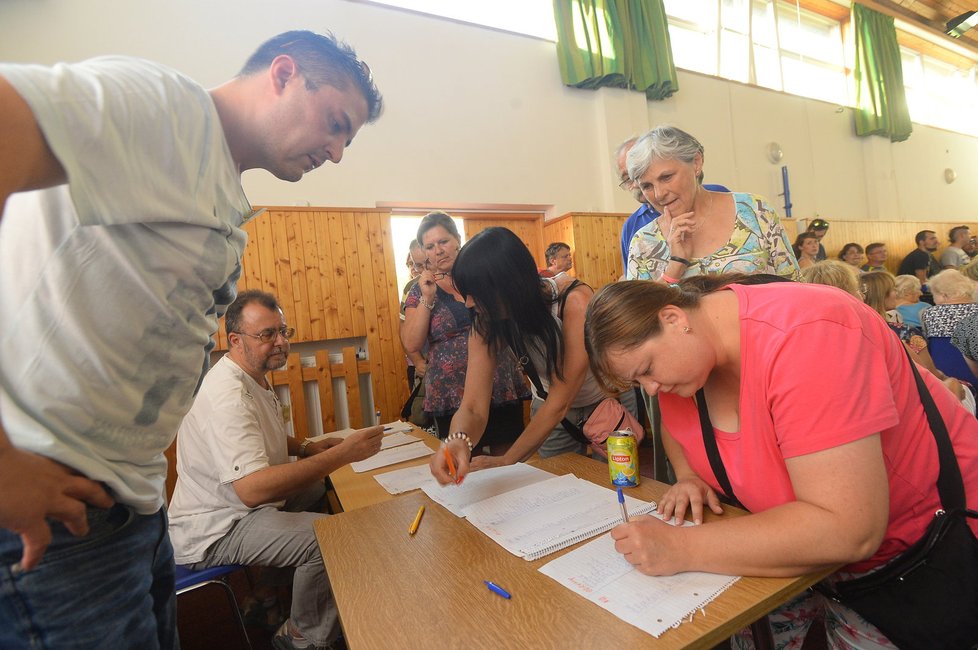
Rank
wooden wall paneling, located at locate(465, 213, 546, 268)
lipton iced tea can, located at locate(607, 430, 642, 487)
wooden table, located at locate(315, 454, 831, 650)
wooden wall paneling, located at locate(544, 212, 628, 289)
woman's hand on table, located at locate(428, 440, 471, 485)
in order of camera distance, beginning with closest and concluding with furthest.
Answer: wooden table, located at locate(315, 454, 831, 650) → lipton iced tea can, located at locate(607, 430, 642, 487) → woman's hand on table, located at locate(428, 440, 471, 485) → wooden wall paneling, located at locate(544, 212, 628, 289) → wooden wall paneling, located at locate(465, 213, 546, 268)

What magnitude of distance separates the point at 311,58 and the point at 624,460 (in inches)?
44.3

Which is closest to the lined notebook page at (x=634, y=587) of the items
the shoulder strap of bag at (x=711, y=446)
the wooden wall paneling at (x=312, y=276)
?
the shoulder strap of bag at (x=711, y=446)

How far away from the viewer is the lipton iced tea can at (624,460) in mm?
1279

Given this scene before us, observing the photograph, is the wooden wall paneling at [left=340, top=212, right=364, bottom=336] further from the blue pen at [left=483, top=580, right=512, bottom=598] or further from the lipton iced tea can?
the blue pen at [left=483, top=580, right=512, bottom=598]

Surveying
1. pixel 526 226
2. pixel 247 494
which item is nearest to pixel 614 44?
pixel 526 226

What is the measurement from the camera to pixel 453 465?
1.44 meters

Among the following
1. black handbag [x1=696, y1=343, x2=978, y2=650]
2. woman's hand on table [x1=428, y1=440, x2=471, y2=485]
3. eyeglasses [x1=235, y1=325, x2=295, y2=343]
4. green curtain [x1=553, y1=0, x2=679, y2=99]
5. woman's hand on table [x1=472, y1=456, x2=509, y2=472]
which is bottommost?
black handbag [x1=696, y1=343, x2=978, y2=650]

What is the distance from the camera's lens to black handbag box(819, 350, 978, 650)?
88cm

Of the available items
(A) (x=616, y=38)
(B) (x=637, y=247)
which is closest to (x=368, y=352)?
(B) (x=637, y=247)

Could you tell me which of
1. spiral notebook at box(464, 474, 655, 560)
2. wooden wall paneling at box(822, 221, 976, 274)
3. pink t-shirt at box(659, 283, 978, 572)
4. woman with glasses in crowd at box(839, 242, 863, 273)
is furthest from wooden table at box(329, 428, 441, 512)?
wooden wall paneling at box(822, 221, 976, 274)

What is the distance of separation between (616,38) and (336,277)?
179 inches

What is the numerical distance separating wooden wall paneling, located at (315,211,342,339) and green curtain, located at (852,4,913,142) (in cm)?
964

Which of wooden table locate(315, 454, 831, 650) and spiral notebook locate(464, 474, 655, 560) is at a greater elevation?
spiral notebook locate(464, 474, 655, 560)

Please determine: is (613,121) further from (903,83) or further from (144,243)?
(903,83)
